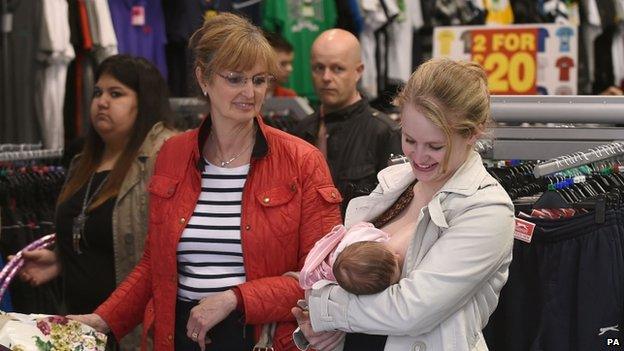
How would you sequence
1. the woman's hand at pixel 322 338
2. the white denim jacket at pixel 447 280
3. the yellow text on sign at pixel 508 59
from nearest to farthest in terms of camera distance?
the white denim jacket at pixel 447 280 → the woman's hand at pixel 322 338 → the yellow text on sign at pixel 508 59

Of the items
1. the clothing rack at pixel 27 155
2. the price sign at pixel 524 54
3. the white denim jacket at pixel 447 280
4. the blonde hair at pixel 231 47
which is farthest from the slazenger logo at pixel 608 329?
the clothing rack at pixel 27 155

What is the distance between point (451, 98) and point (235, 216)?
0.82m

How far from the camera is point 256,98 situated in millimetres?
2754

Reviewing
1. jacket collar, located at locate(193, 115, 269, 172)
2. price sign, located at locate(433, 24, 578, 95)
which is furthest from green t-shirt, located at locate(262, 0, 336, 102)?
jacket collar, located at locate(193, 115, 269, 172)

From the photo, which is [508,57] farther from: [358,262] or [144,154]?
[358,262]

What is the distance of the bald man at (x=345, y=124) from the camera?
4.32 m

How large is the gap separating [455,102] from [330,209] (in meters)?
0.68

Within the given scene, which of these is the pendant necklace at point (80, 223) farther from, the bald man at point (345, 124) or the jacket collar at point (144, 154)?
the bald man at point (345, 124)

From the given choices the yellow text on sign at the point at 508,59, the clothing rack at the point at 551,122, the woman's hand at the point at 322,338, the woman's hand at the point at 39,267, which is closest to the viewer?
the woman's hand at the point at 322,338

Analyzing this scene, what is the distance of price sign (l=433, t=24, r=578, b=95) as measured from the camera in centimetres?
453

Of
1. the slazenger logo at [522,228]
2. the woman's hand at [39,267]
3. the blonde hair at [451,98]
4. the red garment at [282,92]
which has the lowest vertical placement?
the woman's hand at [39,267]

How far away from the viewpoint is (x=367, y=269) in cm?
221

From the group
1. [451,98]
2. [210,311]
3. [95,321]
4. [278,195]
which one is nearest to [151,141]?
[95,321]

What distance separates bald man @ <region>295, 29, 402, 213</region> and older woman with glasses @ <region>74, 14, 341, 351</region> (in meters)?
1.41
